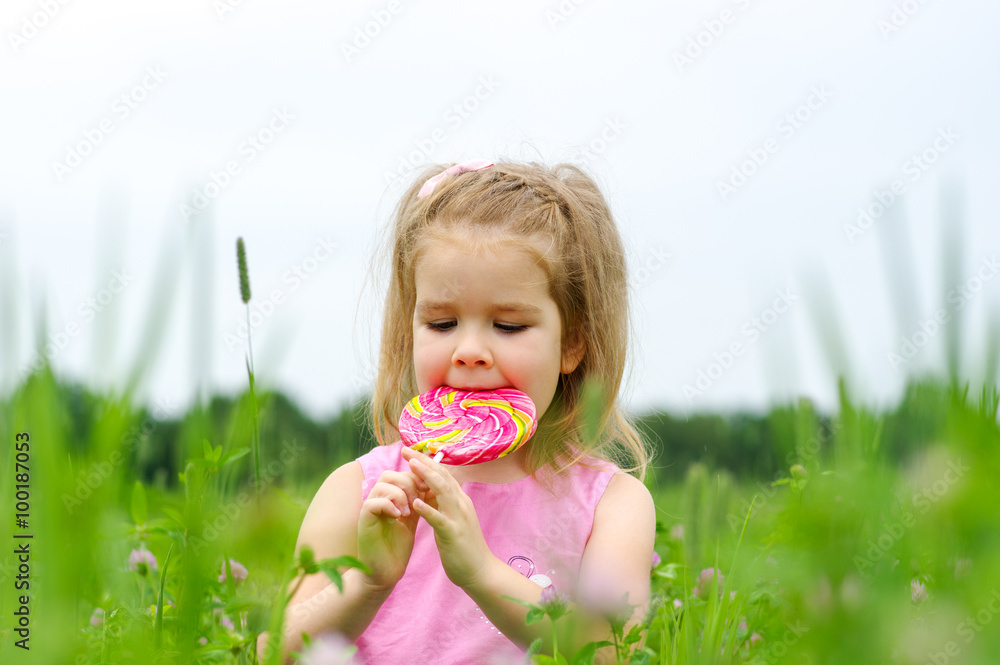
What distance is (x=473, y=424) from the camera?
2.31m

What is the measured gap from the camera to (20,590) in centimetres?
110

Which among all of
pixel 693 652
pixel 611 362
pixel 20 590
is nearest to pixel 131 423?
pixel 20 590

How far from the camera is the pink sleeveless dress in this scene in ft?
7.47

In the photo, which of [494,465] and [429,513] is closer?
[429,513]

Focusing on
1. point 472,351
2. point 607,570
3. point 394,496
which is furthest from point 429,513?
point 607,570

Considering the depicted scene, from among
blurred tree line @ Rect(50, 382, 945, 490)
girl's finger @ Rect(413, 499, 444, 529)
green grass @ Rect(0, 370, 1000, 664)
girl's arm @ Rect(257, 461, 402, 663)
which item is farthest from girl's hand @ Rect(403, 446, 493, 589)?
green grass @ Rect(0, 370, 1000, 664)

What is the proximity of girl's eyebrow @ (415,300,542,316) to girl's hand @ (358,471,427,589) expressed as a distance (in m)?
0.56

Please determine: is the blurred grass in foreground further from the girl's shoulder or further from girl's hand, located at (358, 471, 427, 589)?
the girl's shoulder

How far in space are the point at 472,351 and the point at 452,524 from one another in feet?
1.74

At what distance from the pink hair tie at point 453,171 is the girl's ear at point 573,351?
24.7 inches

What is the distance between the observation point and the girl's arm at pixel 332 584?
1.97 m

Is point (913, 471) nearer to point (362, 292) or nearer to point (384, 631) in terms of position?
point (384, 631)

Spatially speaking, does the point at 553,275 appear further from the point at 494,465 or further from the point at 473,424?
the point at 494,465

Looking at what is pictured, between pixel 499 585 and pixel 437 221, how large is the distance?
3.61 feet
